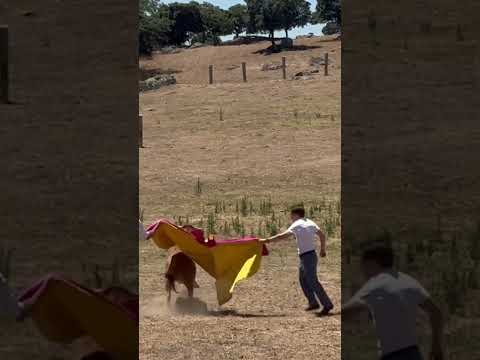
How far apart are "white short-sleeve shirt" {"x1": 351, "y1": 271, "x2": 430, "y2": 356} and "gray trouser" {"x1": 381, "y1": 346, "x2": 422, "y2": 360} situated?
0.02 metres

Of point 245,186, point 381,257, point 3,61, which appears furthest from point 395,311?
point 245,186

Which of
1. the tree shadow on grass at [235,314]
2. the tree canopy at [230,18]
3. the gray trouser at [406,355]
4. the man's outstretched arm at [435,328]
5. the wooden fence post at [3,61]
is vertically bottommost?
the tree shadow on grass at [235,314]

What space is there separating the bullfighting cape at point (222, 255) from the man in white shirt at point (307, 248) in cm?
73

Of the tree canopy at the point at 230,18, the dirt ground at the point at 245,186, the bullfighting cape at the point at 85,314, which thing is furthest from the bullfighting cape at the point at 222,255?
the tree canopy at the point at 230,18

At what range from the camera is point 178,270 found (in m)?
13.7

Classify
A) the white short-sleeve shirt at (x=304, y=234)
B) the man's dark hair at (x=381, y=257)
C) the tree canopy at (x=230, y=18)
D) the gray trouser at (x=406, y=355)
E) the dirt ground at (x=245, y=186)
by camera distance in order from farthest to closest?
the tree canopy at (x=230, y=18) < the white short-sleeve shirt at (x=304, y=234) < the dirt ground at (x=245, y=186) < the man's dark hair at (x=381, y=257) < the gray trouser at (x=406, y=355)

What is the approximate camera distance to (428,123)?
8.11 m

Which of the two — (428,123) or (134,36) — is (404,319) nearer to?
(428,123)

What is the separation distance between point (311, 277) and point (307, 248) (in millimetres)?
390

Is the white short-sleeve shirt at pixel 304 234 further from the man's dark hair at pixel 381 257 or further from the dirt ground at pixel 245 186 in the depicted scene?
the man's dark hair at pixel 381 257

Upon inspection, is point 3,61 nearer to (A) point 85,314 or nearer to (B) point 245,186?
(A) point 85,314

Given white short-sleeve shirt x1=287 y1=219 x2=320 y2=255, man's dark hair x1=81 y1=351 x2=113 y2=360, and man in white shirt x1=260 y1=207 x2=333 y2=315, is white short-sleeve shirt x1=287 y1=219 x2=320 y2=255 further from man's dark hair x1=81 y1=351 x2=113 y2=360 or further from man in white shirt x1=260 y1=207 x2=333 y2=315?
man's dark hair x1=81 y1=351 x2=113 y2=360

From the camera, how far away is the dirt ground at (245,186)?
11.6m

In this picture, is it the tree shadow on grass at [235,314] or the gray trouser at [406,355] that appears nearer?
the gray trouser at [406,355]
